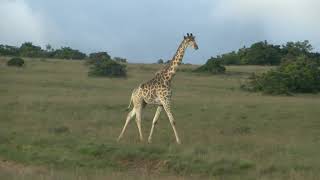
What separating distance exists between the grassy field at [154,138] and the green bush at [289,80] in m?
3.68

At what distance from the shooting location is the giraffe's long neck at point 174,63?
65.5 ft

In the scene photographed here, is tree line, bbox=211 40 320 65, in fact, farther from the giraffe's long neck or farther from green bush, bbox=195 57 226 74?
the giraffe's long neck

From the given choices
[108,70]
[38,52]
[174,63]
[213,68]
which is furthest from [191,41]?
[38,52]

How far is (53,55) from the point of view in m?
80.9

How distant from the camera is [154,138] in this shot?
19.2m

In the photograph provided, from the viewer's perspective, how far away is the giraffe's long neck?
65.5ft

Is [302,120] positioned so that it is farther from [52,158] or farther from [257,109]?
[52,158]

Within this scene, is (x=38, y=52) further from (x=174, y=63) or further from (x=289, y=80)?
(x=174, y=63)

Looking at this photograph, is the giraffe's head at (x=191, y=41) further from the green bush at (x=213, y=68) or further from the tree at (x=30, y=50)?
the tree at (x=30, y=50)

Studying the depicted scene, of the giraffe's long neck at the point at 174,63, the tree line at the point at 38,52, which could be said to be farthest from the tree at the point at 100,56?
the giraffe's long neck at the point at 174,63

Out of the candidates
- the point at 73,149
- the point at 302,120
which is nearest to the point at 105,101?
the point at 302,120

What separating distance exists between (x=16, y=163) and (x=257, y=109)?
13422mm

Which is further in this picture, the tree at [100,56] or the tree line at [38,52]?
the tree line at [38,52]

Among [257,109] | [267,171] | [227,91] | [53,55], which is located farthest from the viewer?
[53,55]
